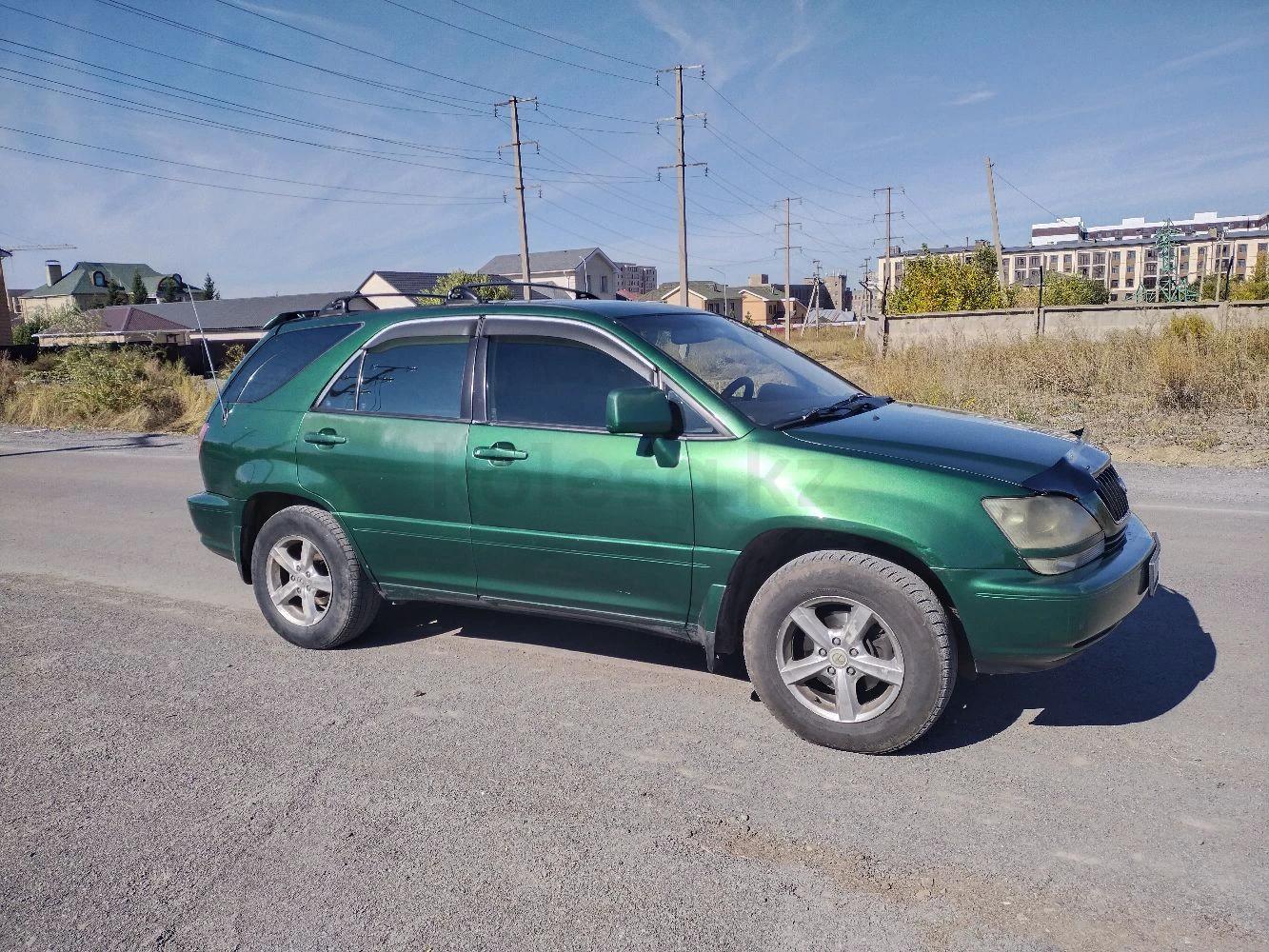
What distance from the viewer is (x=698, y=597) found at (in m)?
3.94

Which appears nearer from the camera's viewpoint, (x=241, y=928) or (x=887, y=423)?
(x=241, y=928)

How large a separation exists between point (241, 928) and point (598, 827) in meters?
1.13

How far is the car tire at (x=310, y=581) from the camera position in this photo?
16.0 ft

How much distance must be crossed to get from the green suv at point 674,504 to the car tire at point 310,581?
0.05 ft

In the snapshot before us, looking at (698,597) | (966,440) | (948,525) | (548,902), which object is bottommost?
(548,902)

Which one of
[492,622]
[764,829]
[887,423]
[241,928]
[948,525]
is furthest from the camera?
[492,622]

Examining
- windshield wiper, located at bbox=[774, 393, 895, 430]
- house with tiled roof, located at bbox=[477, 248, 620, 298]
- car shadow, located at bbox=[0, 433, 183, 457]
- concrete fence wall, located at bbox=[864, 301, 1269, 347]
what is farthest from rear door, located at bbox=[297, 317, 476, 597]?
house with tiled roof, located at bbox=[477, 248, 620, 298]

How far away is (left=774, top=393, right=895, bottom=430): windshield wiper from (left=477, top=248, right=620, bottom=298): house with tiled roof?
231ft

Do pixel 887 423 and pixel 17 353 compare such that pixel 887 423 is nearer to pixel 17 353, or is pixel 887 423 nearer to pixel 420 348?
pixel 420 348

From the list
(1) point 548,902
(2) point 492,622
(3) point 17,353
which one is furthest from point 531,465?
(3) point 17,353

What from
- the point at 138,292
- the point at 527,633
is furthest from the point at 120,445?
the point at 138,292

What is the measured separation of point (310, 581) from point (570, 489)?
1782 mm

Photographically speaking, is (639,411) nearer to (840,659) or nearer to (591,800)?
(840,659)

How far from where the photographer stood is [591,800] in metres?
3.39
